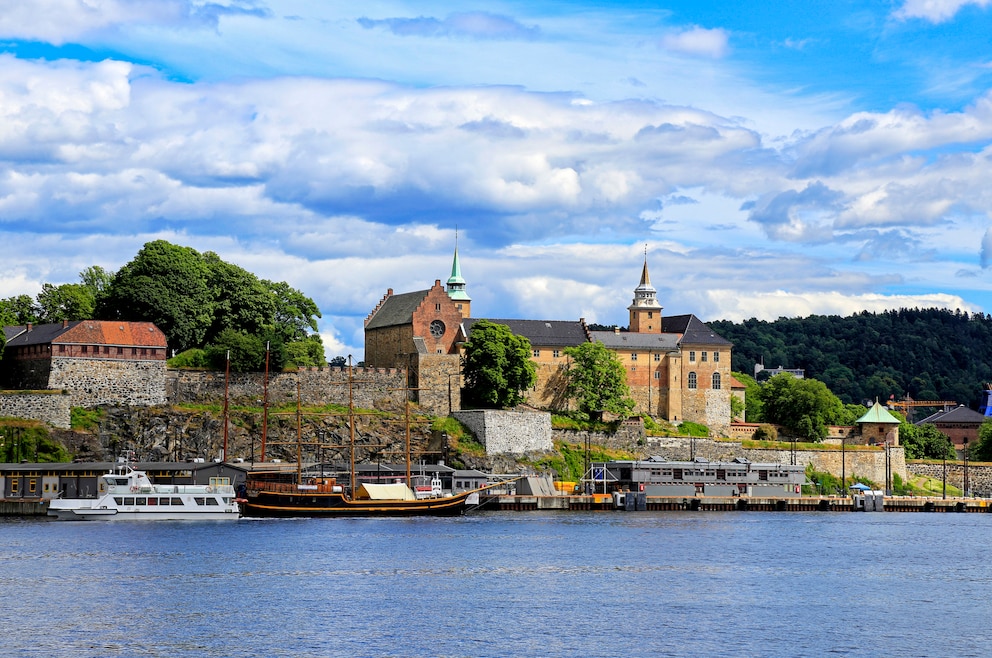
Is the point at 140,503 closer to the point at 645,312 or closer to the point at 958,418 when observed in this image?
the point at 645,312

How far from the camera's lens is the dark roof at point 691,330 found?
11125 cm

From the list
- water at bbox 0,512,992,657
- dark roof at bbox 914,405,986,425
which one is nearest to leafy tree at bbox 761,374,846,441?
water at bbox 0,512,992,657

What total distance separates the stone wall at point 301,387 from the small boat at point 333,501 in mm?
7363

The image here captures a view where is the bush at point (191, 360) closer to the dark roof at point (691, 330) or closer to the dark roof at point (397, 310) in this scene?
the dark roof at point (397, 310)

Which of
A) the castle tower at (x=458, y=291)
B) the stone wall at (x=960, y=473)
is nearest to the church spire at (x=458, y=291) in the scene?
the castle tower at (x=458, y=291)

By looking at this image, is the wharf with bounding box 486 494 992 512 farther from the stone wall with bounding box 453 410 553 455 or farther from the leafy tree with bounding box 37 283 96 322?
the leafy tree with bounding box 37 283 96 322

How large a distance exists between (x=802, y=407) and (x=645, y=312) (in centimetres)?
1416

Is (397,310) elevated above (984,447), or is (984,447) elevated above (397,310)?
(397,310)

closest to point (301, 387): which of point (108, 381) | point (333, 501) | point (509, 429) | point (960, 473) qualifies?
point (108, 381)

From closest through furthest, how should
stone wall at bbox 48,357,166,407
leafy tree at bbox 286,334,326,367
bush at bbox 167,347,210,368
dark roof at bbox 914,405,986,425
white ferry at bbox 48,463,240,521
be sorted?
1. white ferry at bbox 48,463,240,521
2. stone wall at bbox 48,357,166,407
3. bush at bbox 167,347,210,368
4. leafy tree at bbox 286,334,326,367
5. dark roof at bbox 914,405,986,425

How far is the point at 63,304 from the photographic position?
100062mm

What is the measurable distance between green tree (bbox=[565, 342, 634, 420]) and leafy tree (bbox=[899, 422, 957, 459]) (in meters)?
37.1

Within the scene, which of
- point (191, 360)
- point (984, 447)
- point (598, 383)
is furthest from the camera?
point (984, 447)

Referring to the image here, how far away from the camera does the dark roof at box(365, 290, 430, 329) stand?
102 metres
